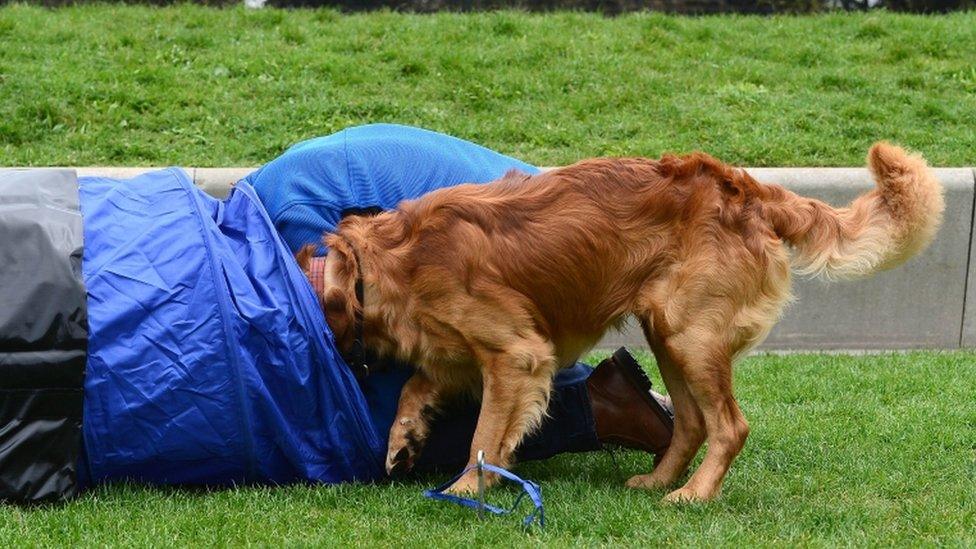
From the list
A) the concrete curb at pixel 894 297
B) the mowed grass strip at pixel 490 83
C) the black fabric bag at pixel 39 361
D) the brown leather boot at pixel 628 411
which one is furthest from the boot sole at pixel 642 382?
the mowed grass strip at pixel 490 83

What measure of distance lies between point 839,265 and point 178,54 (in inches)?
263

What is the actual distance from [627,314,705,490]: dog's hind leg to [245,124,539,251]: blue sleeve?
117cm

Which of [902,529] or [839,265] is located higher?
[839,265]

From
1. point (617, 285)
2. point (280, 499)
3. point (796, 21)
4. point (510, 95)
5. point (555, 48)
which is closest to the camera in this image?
point (280, 499)

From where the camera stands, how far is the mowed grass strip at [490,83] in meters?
9.05

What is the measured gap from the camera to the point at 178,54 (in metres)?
10.1

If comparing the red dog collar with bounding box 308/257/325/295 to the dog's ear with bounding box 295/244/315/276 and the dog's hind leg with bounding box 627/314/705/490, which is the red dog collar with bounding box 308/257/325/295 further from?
the dog's hind leg with bounding box 627/314/705/490

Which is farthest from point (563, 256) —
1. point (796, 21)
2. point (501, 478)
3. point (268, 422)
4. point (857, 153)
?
point (796, 21)

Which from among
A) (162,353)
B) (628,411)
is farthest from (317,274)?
(628,411)

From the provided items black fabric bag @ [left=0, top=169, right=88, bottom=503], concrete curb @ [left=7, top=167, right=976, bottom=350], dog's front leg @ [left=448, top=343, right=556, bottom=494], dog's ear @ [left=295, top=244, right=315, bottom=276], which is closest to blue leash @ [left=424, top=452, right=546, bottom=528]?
dog's front leg @ [left=448, top=343, right=556, bottom=494]

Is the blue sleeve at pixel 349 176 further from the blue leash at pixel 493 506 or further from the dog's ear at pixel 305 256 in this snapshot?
the blue leash at pixel 493 506

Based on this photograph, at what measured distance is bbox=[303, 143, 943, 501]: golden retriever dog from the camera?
15.5 feet

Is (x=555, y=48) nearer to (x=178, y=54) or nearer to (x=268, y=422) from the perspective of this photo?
(x=178, y=54)

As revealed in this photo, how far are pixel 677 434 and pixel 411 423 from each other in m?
1.06
